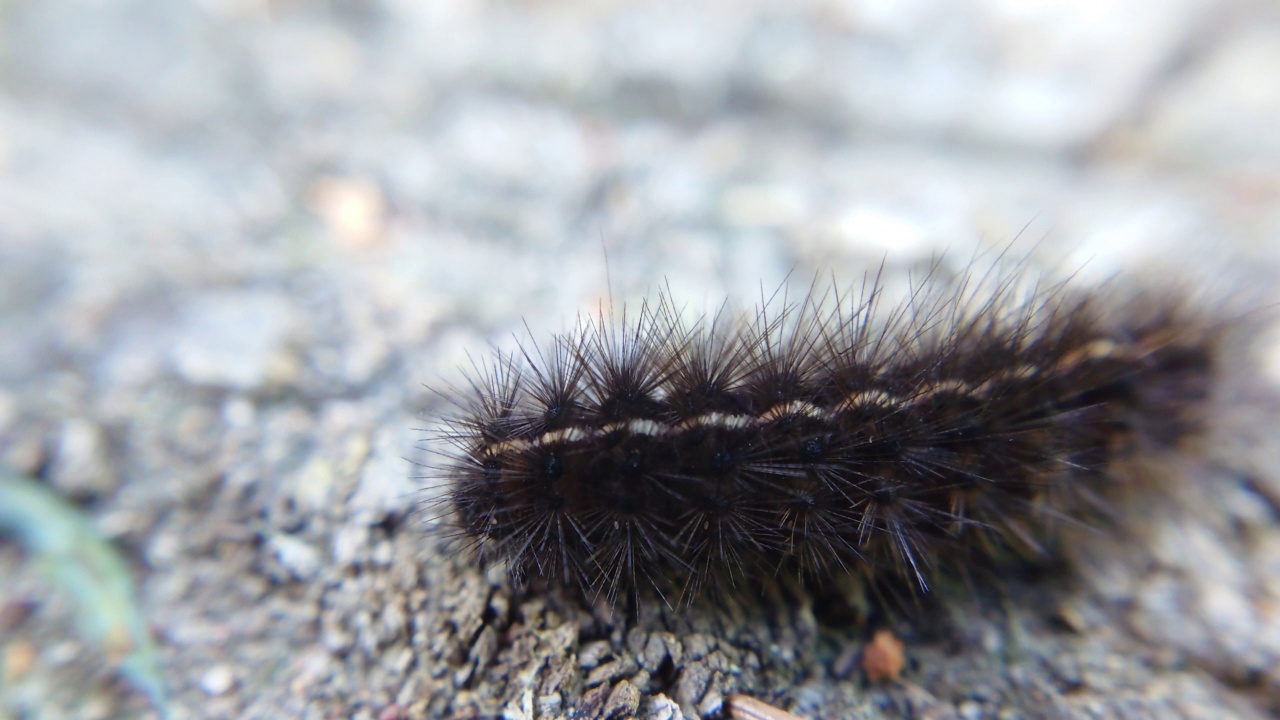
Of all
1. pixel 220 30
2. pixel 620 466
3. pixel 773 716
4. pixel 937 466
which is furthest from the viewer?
pixel 220 30

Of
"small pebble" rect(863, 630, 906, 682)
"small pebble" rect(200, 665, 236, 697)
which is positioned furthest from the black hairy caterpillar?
"small pebble" rect(200, 665, 236, 697)

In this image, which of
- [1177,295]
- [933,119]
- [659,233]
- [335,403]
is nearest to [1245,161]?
[933,119]

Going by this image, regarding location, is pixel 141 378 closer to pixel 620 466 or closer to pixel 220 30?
pixel 620 466

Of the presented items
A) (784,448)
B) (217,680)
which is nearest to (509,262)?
(784,448)

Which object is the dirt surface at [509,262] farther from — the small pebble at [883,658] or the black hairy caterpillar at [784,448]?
the black hairy caterpillar at [784,448]

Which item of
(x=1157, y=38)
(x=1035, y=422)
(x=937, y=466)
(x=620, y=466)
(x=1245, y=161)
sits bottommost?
(x=620, y=466)

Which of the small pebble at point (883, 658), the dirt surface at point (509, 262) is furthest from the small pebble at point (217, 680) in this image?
the small pebble at point (883, 658)
